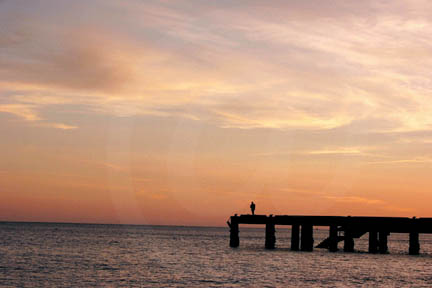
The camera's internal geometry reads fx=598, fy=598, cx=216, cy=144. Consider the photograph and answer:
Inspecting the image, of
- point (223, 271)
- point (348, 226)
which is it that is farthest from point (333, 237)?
Answer: point (223, 271)

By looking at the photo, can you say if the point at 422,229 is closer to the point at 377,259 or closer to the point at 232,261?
the point at 377,259

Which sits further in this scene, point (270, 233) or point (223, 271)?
point (270, 233)

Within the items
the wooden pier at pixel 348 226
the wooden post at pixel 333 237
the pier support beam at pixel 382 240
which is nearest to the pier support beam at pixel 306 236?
the wooden pier at pixel 348 226

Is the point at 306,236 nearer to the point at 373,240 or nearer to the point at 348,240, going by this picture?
the point at 348,240

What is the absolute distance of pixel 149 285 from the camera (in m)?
38.0

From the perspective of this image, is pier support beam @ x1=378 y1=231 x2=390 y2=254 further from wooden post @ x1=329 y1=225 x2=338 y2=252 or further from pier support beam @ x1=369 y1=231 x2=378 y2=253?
wooden post @ x1=329 y1=225 x2=338 y2=252

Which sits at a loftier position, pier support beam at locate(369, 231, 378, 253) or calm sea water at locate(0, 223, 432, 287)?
pier support beam at locate(369, 231, 378, 253)

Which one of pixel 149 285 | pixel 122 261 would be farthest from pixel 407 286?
pixel 122 261

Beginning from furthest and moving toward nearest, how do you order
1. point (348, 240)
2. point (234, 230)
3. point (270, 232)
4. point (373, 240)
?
1. point (234, 230)
2. point (270, 232)
3. point (373, 240)
4. point (348, 240)

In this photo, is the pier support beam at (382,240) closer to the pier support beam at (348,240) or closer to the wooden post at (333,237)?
the pier support beam at (348,240)

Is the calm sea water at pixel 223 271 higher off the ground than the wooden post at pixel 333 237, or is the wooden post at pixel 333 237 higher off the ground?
the wooden post at pixel 333 237

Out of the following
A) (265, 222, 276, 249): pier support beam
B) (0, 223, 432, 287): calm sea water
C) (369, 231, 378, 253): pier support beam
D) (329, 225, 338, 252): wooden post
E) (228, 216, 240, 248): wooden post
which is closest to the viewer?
(0, 223, 432, 287): calm sea water

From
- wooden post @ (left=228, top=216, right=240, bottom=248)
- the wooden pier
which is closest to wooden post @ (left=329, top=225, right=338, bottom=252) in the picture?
the wooden pier

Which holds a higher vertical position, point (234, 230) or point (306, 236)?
point (234, 230)
